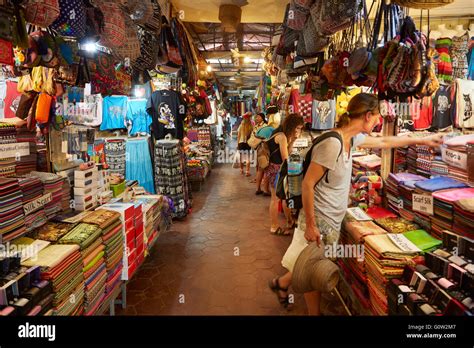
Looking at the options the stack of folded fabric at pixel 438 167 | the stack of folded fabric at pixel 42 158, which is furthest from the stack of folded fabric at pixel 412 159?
the stack of folded fabric at pixel 42 158

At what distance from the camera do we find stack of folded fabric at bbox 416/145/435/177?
318 centimetres

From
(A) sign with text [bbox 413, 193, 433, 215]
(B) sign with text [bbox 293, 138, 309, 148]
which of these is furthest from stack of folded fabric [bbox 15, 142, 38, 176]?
(B) sign with text [bbox 293, 138, 309, 148]

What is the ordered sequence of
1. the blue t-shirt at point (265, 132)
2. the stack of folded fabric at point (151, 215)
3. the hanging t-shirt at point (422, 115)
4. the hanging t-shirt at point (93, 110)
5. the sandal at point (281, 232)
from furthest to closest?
the blue t-shirt at point (265, 132), the hanging t-shirt at point (93, 110), the sandal at point (281, 232), the hanging t-shirt at point (422, 115), the stack of folded fabric at point (151, 215)

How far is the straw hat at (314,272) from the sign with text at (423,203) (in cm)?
74

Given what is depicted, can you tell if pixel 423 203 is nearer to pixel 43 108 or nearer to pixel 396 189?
pixel 396 189

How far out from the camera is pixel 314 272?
7.90 ft

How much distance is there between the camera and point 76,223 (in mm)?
2607

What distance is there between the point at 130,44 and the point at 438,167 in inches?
113

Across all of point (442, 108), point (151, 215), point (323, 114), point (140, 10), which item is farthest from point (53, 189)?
point (442, 108)

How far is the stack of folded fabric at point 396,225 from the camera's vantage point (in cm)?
253

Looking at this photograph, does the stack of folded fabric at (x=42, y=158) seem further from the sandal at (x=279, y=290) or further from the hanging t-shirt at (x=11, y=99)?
the sandal at (x=279, y=290)

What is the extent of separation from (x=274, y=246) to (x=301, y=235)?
6.86 ft

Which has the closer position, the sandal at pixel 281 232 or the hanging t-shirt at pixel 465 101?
the hanging t-shirt at pixel 465 101

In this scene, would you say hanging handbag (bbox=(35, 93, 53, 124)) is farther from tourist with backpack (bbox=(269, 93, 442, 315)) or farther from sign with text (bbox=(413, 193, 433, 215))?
sign with text (bbox=(413, 193, 433, 215))
